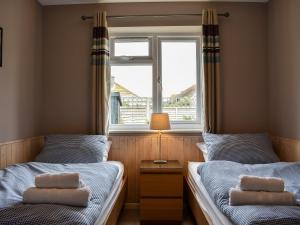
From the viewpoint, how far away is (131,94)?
11.3ft

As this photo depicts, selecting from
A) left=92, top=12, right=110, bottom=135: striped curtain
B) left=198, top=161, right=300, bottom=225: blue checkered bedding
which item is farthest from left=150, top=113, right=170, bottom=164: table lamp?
left=198, top=161, right=300, bottom=225: blue checkered bedding

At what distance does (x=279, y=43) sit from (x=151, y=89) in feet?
4.92

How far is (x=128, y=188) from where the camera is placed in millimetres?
3213

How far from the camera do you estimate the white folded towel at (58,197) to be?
4.81ft

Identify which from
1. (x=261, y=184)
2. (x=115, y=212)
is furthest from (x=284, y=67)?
(x=115, y=212)

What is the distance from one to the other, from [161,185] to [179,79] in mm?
1376

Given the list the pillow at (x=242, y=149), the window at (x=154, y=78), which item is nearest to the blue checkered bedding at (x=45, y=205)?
the pillow at (x=242, y=149)

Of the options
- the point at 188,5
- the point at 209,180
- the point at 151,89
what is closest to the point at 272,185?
the point at 209,180

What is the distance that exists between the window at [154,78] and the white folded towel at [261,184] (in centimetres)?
181

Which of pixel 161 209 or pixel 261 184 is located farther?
pixel 161 209

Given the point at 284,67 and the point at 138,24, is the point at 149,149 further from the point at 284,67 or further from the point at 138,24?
the point at 284,67

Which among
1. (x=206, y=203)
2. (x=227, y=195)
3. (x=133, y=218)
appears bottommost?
(x=133, y=218)

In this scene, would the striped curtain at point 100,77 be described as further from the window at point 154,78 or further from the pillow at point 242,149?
the pillow at point 242,149

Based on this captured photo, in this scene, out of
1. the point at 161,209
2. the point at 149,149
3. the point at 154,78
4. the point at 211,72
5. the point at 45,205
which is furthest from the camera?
the point at 154,78
